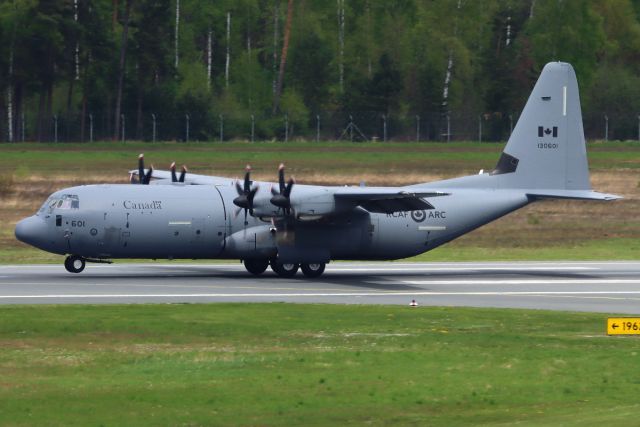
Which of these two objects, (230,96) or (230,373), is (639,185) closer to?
(230,96)

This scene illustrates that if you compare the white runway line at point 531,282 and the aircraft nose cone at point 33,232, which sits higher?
the aircraft nose cone at point 33,232

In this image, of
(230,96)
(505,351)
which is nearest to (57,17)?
(230,96)

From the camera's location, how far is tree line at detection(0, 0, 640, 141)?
82062mm

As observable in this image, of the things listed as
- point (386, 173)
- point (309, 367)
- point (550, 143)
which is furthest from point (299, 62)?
A: point (309, 367)

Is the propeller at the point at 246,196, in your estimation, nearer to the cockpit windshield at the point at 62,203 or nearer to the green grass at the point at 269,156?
the cockpit windshield at the point at 62,203

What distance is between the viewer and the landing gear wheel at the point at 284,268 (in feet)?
118

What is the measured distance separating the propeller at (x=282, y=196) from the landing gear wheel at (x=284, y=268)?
6.51 feet

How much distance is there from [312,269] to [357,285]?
2268 millimetres

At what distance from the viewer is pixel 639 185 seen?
65.3 m

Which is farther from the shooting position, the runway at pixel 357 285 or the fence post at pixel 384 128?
the fence post at pixel 384 128

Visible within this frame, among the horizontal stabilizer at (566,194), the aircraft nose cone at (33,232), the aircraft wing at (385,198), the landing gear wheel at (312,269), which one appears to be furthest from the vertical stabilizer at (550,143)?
the aircraft nose cone at (33,232)

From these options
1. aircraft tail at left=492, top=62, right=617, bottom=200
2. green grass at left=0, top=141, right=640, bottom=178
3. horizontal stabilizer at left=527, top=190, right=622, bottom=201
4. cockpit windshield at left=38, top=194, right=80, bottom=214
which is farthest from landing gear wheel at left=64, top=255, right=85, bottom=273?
green grass at left=0, top=141, right=640, bottom=178

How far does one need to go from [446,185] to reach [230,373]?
19747 mm

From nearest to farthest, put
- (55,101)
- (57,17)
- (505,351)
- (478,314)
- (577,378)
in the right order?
(577,378), (505,351), (478,314), (57,17), (55,101)
